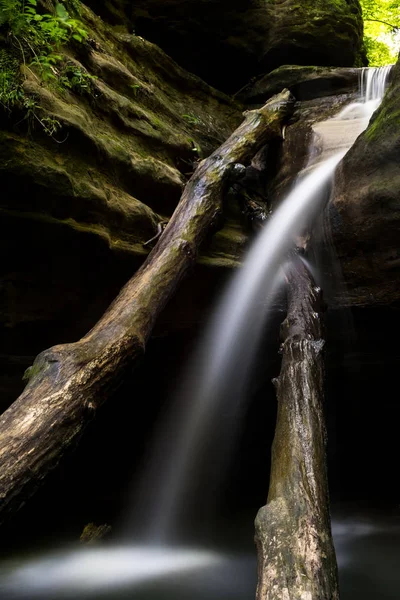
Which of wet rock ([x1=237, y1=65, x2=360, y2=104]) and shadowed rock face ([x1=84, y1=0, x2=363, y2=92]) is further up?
shadowed rock face ([x1=84, y1=0, x2=363, y2=92])

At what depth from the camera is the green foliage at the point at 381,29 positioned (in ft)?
42.2

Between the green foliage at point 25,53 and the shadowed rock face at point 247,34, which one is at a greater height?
the shadowed rock face at point 247,34

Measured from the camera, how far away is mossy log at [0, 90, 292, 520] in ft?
7.54

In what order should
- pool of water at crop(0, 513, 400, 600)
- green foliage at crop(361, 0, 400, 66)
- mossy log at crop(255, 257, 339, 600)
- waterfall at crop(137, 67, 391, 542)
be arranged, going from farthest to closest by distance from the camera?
1. green foliage at crop(361, 0, 400, 66)
2. waterfall at crop(137, 67, 391, 542)
3. pool of water at crop(0, 513, 400, 600)
4. mossy log at crop(255, 257, 339, 600)

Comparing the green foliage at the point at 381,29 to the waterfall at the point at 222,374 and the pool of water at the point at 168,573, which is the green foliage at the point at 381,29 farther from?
the pool of water at the point at 168,573

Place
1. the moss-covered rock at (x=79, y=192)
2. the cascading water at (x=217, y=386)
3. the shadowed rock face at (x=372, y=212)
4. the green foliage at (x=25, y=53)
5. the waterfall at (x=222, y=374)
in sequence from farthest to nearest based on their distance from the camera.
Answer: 1. the waterfall at (x=222, y=374)
2. the shadowed rock face at (x=372, y=212)
3. the cascading water at (x=217, y=386)
4. the moss-covered rock at (x=79, y=192)
5. the green foliage at (x=25, y=53)

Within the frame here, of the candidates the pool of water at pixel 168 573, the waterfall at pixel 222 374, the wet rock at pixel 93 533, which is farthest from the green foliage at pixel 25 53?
the wet rock at pixel 93 533

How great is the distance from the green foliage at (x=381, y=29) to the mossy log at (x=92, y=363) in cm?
1112

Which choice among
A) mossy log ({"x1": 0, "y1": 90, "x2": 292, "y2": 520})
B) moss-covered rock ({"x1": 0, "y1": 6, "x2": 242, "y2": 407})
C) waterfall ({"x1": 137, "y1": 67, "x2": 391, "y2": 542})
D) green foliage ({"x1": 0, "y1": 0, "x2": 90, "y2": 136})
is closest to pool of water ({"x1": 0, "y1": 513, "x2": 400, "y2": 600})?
waterfall ({"x1": 137, "y1": 67, "x2": 391, "y2": 542})

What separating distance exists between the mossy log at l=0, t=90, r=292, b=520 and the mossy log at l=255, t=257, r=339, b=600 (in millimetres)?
1134

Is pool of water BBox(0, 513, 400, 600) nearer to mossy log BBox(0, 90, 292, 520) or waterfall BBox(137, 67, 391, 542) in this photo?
waterfall BBox(137, 67, 391, 542)

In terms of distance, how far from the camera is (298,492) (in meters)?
2.38

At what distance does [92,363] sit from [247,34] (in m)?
Result: 7.87

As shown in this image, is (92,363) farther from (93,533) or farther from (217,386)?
(93,533)
